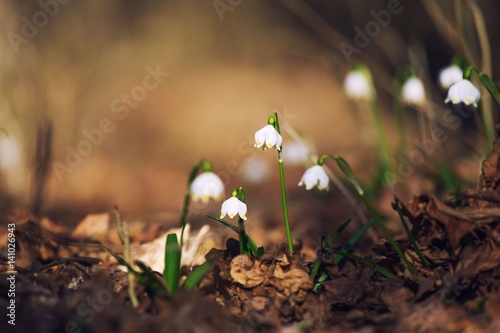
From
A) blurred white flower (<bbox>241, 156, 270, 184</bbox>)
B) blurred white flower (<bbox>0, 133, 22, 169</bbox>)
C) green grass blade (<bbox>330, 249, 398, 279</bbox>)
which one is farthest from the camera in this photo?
blurred white flower (<bbox>241, 156, 270, 184</bbox>)

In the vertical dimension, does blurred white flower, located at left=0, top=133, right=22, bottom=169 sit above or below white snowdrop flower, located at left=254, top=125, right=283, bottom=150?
above

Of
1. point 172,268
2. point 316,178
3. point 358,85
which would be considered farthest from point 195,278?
point 358,85

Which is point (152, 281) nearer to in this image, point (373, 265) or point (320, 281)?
point (320, 281)

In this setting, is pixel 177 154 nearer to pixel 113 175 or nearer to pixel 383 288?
pixel 113 175

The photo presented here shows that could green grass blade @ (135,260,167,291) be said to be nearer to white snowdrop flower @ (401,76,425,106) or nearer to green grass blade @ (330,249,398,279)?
green grass blade @ (330,249,398,279)

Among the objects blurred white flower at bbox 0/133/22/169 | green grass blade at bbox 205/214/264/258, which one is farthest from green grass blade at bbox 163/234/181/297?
blurred white flower at bbox 0/133/22/169

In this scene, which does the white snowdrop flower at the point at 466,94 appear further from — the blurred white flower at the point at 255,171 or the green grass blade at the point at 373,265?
the blurred white flower at the point at 255,171

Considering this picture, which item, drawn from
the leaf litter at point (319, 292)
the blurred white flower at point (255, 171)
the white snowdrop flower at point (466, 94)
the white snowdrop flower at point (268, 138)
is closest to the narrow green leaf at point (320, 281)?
the leaf litter at point (319, 292)
